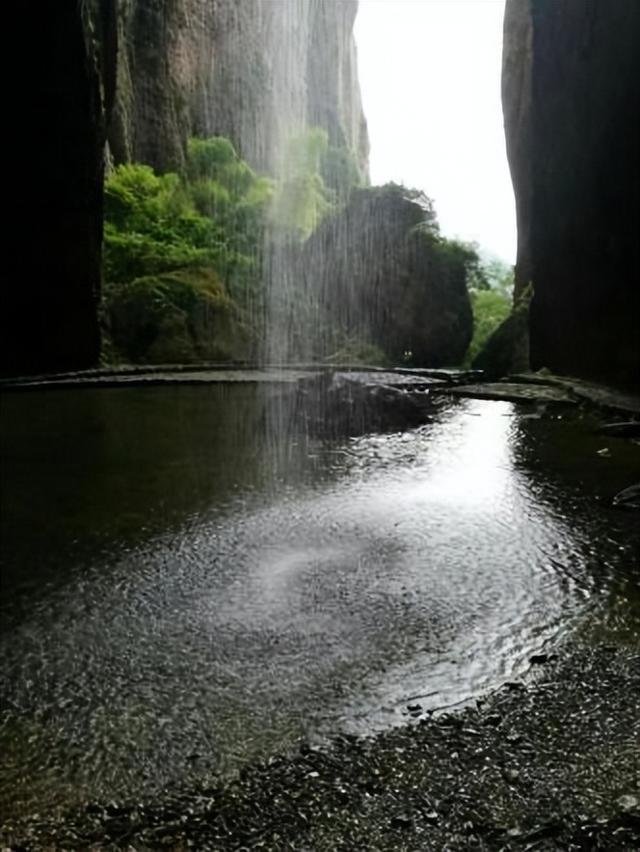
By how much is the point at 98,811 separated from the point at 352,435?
4.65 m

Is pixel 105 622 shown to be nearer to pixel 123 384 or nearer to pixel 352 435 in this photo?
pixel 352 435

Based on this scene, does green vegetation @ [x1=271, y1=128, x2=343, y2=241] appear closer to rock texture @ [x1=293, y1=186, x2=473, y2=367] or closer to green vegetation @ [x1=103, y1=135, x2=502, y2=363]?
green vegetation @ [x1=103, y1=135, x2=502, y2=363]

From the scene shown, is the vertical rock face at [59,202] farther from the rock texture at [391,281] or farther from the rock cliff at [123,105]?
the rock texture at [391,281]

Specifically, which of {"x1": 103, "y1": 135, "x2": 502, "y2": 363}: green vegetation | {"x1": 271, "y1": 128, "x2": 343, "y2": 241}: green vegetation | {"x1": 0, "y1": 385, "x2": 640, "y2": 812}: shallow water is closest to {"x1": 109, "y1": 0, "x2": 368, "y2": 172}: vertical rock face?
{"x1": 103, "y1": 135, "x2": 502, "y2": 363}: green vegetation

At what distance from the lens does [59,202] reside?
469 inches

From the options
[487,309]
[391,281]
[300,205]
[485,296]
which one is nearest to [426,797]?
[391,281]

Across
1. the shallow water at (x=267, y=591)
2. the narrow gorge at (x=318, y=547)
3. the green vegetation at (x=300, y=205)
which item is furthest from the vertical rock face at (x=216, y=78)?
the shallow water at (x=267, y=591)

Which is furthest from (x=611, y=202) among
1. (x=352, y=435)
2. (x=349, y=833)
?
(x=349, y=833)

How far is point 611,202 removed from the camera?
27.5 feet

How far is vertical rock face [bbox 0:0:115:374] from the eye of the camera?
9656mm

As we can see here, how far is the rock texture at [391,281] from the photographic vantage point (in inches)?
716

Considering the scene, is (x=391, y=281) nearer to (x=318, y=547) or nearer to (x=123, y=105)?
(x=123, y=105)

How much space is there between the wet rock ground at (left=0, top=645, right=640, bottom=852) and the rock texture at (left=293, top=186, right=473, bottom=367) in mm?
16055

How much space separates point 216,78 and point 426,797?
104ft
